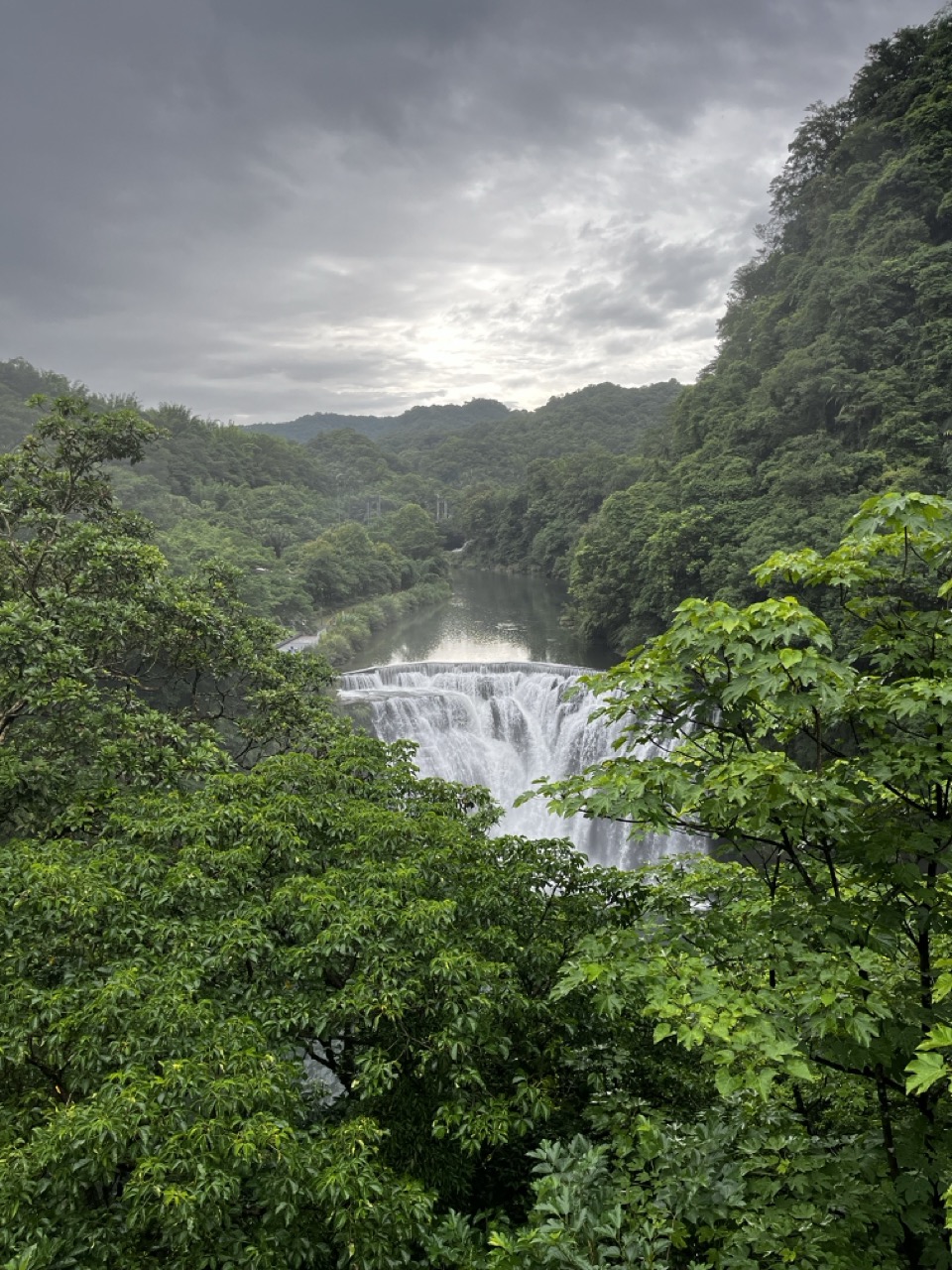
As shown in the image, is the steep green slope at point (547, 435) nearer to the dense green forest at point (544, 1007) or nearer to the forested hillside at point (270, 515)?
the forested hillside at point (270, 515)

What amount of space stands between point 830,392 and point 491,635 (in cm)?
1637

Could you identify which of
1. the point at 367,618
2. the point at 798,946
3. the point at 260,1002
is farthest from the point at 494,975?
the point at 367,618

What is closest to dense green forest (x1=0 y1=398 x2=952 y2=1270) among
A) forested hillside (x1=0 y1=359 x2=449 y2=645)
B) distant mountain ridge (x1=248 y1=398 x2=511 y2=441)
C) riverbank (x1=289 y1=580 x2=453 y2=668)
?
forested hillside (x1=0 y1=359 x2=449 y2=645)

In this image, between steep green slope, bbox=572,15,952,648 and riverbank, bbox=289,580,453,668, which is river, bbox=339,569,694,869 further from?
riverbank, bbox=289,580,453,668

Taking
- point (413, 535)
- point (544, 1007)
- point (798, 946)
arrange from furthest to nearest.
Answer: point (413, 535)
point (544, 1007)
point (798, 946)

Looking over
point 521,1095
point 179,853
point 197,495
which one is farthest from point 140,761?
point 197,495

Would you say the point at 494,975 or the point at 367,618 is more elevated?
the point at 367,618

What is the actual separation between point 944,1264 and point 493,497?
182ft

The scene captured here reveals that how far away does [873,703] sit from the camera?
9.84 ft

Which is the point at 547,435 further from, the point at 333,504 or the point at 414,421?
the point at 414,421

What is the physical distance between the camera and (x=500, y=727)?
64.1 feet

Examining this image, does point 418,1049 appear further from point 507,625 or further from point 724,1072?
point 507,625

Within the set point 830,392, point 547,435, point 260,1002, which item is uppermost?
point 547,435

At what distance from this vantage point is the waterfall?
712 inches
